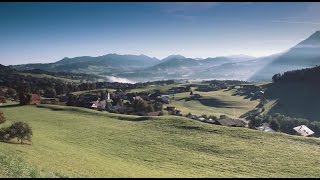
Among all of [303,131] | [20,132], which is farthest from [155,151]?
[303,131]

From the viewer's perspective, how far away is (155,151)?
54.4 metres

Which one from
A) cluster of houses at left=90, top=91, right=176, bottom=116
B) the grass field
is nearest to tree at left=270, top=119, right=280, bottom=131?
cluster of houses at left=90, top=91, right=176, bottom=116

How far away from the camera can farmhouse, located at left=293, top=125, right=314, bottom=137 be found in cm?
10618

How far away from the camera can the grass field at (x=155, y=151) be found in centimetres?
4025

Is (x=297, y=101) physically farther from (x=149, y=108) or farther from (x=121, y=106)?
(x=121, y=106)

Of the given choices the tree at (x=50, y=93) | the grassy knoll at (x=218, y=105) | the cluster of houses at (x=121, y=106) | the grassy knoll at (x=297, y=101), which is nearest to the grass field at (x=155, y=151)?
the cluster of houses at (x=121, y=106)

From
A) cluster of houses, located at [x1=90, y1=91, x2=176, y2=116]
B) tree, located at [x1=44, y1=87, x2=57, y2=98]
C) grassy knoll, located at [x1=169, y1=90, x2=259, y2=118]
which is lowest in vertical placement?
grassy knoll, located at [x1=169, y1=90, x2=259, y2=118]

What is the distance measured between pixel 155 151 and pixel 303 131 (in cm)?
6944

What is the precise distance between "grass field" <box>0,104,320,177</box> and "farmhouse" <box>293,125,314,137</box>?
49523 millimetres

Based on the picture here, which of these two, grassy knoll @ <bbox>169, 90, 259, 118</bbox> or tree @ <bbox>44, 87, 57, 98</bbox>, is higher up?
tree @ <bbox>44, 87, 57, 98</bbox>

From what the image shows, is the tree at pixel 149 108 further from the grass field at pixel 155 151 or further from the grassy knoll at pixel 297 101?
the grassy knoll at pixel 297 101

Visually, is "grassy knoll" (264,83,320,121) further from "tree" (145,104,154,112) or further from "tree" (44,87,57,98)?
"tree" (44,87,57,98)

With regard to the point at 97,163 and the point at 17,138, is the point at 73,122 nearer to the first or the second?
the point at 17,138

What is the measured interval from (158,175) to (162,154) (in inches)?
559
